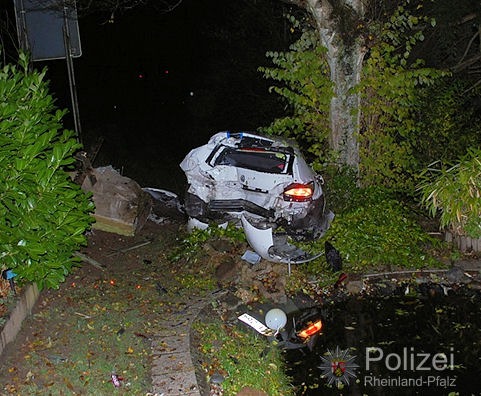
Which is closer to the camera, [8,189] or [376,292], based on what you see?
[8,189]

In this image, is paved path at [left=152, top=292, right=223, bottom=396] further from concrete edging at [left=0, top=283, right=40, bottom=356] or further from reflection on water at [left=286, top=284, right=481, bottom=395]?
concrete edging at [left=0, top=283, right=40, bottom=356]

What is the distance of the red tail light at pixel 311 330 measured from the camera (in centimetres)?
711

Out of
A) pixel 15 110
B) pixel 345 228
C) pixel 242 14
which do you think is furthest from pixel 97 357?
pixel 242 14

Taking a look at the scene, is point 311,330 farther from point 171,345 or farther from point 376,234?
point 376,234

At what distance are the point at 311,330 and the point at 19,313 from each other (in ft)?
10.3

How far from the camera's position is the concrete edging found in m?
6.10

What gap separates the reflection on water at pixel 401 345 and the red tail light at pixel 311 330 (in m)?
0.11

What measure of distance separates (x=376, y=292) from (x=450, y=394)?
2263mm

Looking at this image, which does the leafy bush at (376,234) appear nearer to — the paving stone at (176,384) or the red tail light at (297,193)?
the red tail light at (297,193)

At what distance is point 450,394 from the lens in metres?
5.93


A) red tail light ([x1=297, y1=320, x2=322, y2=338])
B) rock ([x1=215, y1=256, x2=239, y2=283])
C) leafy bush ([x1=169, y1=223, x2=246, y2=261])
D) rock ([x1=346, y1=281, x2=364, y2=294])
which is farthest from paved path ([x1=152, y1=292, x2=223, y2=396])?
rock ([x1=346, y1=281, x2=364, y2=294])

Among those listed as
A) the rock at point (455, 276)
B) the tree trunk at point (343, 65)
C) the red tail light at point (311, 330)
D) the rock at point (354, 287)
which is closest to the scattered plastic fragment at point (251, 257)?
the rock at point (354, 287)

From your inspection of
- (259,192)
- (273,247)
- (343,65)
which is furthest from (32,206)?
(343,65)

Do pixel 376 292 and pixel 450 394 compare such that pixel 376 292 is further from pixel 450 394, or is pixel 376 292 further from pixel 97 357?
pixel 97 357
